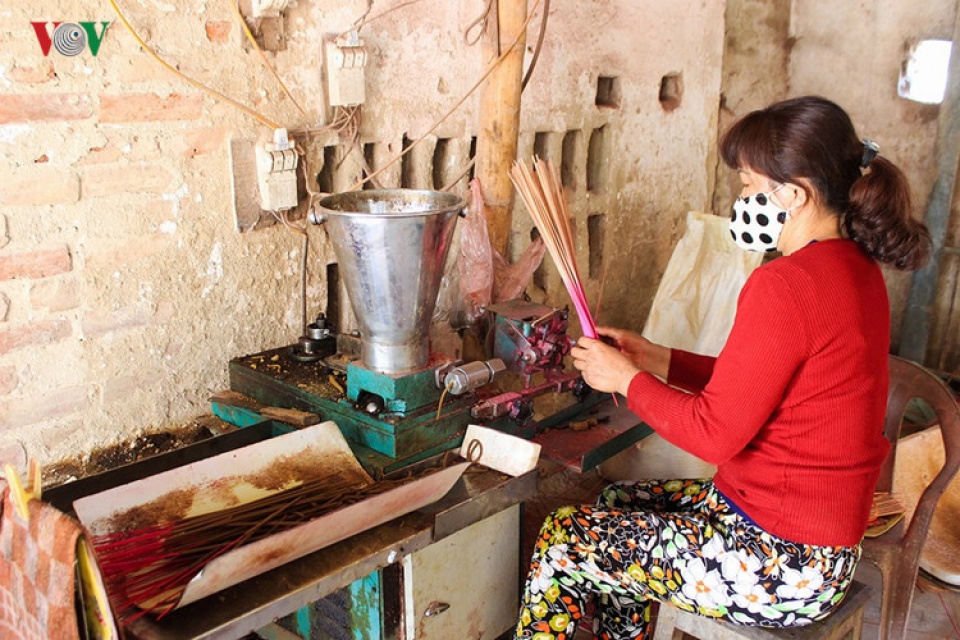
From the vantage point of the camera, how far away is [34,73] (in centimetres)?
205

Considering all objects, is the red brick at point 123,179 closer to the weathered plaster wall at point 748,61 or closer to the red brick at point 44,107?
the red brick at point 44,107

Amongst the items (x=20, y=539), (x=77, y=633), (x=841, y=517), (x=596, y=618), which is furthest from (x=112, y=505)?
(x=841, y=517)

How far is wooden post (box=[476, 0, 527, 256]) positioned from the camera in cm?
265

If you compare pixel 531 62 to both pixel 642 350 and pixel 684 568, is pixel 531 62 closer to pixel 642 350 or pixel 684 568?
pixel 642 350

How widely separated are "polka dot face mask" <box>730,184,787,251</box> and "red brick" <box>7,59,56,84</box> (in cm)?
165

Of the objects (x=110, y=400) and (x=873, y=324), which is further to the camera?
(x=110, y=400)

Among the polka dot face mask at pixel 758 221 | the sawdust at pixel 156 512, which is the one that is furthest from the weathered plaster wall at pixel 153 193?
the polka dot face mask at pixel 758 221

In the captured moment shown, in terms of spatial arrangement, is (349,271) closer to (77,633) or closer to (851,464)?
(77,633)

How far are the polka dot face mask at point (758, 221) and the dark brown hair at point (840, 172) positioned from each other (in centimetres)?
7

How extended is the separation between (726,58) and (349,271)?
3.02 m

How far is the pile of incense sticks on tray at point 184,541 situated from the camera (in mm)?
1579

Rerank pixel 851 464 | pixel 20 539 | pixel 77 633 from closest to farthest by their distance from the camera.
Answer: pixel 77 633 < pixel 20 539 < pixel 851 464

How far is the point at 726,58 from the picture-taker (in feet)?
14.4

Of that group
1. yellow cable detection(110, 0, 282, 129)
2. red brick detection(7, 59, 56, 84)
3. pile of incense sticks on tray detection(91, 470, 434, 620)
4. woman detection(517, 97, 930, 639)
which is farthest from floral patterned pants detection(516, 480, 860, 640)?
red brick detection(7, 59, 56, 84)
